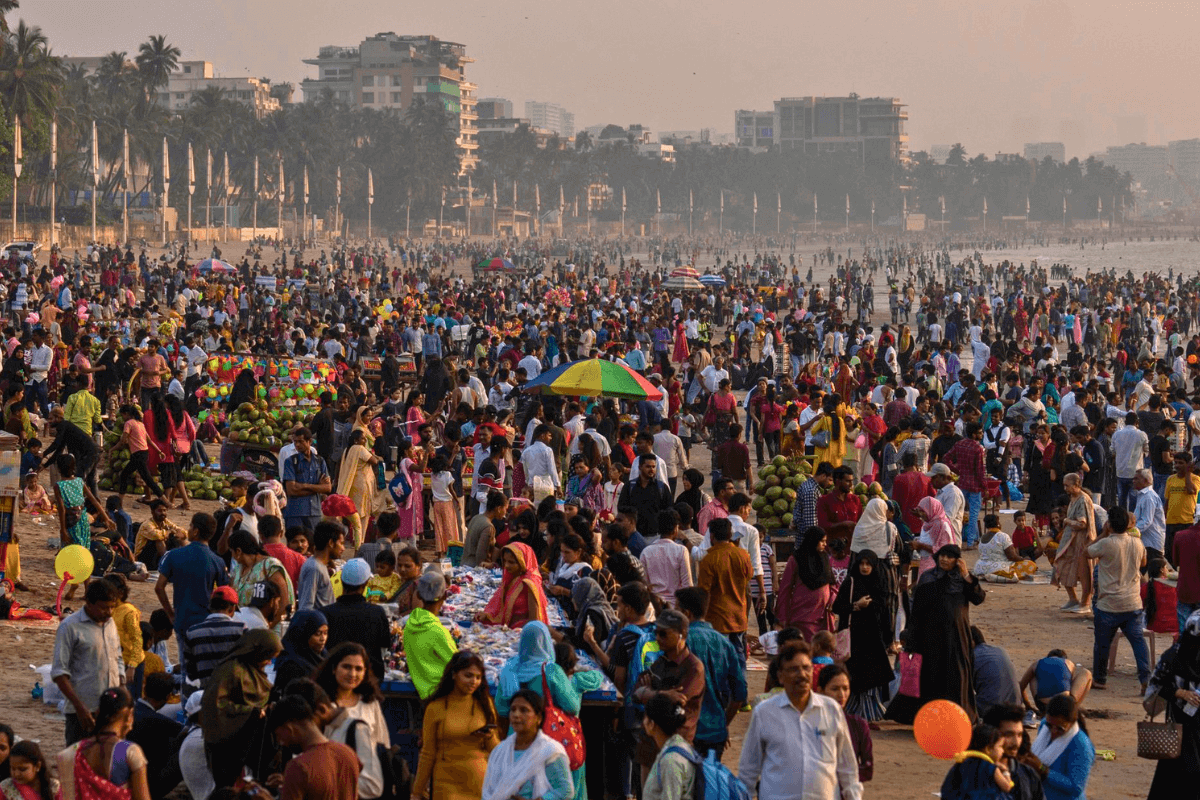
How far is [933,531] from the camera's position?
34.2 ft

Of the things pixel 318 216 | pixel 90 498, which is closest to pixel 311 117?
pixel 318 216

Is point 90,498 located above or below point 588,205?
below

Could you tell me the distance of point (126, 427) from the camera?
46.6 ft

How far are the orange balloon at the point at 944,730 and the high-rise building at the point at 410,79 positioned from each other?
165 meters

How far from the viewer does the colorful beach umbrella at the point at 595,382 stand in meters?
14.3

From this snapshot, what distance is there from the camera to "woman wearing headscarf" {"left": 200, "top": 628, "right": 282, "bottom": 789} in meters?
6.26

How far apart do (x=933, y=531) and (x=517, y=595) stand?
3733 millimetres

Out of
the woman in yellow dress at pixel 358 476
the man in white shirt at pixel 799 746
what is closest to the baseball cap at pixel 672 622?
the man in white shirt at pixel 799 746

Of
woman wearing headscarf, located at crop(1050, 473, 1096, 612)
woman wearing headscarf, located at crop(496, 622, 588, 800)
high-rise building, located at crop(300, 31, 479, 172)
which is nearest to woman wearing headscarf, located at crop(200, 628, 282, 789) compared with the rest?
woman wearing headscarf, located at crop(496, 622, 588, 800)

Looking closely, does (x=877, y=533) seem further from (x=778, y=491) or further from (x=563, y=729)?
(x=563, y=729)

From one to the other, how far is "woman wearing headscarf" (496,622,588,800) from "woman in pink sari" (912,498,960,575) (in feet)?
14.1

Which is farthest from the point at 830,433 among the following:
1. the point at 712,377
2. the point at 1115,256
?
the point at 1115,256

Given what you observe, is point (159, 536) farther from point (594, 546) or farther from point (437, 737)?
point (437, 737)

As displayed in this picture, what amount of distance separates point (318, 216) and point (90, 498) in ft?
343
